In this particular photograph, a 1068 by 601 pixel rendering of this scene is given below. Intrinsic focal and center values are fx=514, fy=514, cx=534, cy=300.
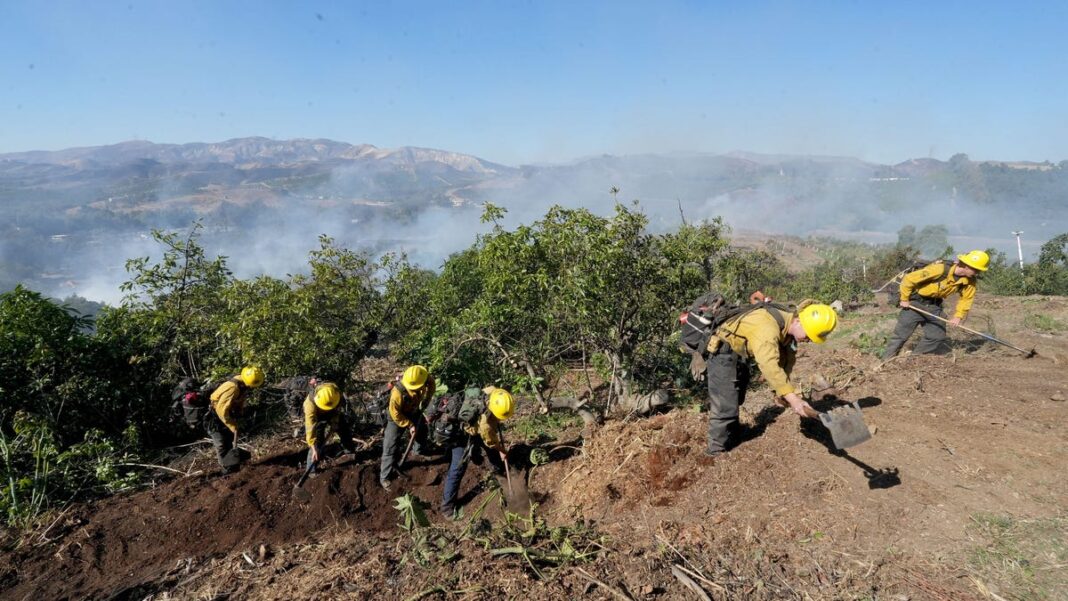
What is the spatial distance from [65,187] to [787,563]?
9796 cm

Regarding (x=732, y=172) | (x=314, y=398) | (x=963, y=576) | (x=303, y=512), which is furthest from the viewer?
(x=732, y=172)

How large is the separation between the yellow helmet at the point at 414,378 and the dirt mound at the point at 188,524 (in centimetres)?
121

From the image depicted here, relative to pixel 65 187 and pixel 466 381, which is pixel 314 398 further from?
pixel 65 187

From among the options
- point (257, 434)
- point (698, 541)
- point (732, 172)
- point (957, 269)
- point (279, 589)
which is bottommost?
point (257, 434)

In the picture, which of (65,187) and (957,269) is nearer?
(957,269)

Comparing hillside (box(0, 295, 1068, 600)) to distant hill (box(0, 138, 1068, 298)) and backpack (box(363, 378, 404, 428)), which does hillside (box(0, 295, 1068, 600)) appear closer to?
backpack (box(363, 378, 404, 428))

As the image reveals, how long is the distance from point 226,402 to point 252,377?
42 centimetres

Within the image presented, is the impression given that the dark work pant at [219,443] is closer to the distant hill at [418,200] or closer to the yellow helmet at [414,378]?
the yellow helmet at [414,378]

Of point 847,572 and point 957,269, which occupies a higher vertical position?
point 957,269

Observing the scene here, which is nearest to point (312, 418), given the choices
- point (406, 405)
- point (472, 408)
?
point (406, 405)

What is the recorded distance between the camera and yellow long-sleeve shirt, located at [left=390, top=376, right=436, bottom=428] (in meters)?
5.97

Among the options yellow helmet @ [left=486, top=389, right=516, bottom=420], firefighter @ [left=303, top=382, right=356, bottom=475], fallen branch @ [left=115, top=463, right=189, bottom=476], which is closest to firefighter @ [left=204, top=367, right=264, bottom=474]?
fallen branch @ [left=115, top=463, right=189, bottom=476]

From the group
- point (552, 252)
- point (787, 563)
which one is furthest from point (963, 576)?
point (552, 252)

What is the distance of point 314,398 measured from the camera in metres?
6.03
